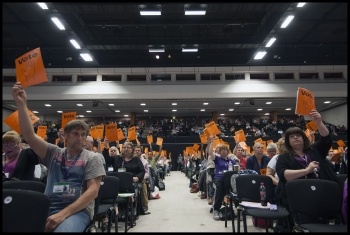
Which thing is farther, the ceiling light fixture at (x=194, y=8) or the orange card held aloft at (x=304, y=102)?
the ceiling light fixture at (x=194, y=8)

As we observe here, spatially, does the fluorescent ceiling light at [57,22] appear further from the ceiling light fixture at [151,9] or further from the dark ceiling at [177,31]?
the ceiling light fixture at [151,9]

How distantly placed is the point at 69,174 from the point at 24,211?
48 cm

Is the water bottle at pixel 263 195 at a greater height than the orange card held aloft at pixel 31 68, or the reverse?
the orange card held aloft at pixel 31 68

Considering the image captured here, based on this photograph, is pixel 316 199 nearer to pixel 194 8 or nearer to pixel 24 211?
pixel 24 211

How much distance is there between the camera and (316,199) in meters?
2.63

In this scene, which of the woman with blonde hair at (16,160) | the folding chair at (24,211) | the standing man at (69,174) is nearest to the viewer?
the folding chair at (24,211)

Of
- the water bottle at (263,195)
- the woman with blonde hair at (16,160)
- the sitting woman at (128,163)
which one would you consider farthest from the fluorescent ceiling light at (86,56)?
the water bottle at (263,195)

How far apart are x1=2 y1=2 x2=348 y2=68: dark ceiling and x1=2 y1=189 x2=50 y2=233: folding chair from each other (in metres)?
8.09

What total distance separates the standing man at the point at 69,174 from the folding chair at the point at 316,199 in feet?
5.93

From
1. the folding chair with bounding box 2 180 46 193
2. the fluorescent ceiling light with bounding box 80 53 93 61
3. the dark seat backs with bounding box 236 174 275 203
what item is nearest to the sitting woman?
the dark seat backs with bounding box 236 174 275 203

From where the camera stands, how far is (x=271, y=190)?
3721 mm

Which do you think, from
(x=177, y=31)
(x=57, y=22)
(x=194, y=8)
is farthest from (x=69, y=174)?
(x=177, y=31)

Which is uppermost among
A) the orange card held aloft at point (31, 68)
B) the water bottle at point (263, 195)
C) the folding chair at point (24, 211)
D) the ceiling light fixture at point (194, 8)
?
the ceiling light fixture at point (194, 8)

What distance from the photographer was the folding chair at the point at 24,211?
71.9 inches
